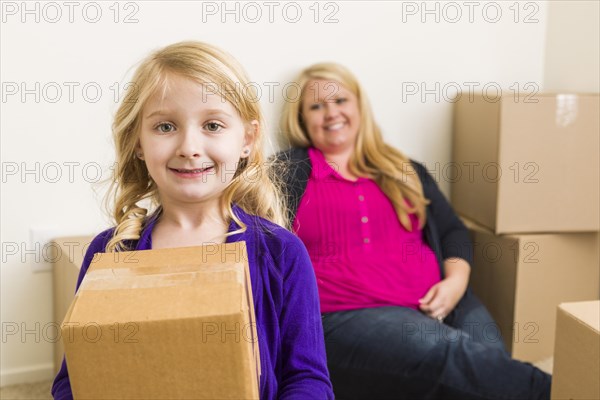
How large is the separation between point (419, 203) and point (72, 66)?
0.97 m

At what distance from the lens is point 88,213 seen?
2.00m

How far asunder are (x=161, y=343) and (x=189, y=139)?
1.22ft

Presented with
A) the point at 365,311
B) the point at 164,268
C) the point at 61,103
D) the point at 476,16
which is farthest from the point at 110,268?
the point at 476,16

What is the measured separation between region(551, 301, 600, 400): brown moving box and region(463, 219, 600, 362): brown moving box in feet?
2.06

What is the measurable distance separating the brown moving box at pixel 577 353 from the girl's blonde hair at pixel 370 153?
0.65m

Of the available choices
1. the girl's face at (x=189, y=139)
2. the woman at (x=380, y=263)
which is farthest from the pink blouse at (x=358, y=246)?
the girl's face at (x=189, y=139)

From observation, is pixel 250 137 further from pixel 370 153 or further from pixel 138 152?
pixel 370 153

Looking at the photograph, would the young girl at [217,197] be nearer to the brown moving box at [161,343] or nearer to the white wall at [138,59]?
the brown moving box at [161,343]

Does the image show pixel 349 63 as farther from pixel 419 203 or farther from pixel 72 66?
pixel 72 66

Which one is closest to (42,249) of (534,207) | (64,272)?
(64,272)

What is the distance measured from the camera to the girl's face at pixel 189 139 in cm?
103

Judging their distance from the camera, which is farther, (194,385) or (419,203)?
(419,203)

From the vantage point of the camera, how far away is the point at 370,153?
2.07 meters

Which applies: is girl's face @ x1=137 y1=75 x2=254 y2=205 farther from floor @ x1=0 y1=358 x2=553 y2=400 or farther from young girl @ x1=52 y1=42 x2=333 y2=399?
floor @ x1=0 y1=358 x2=553 y2=400
